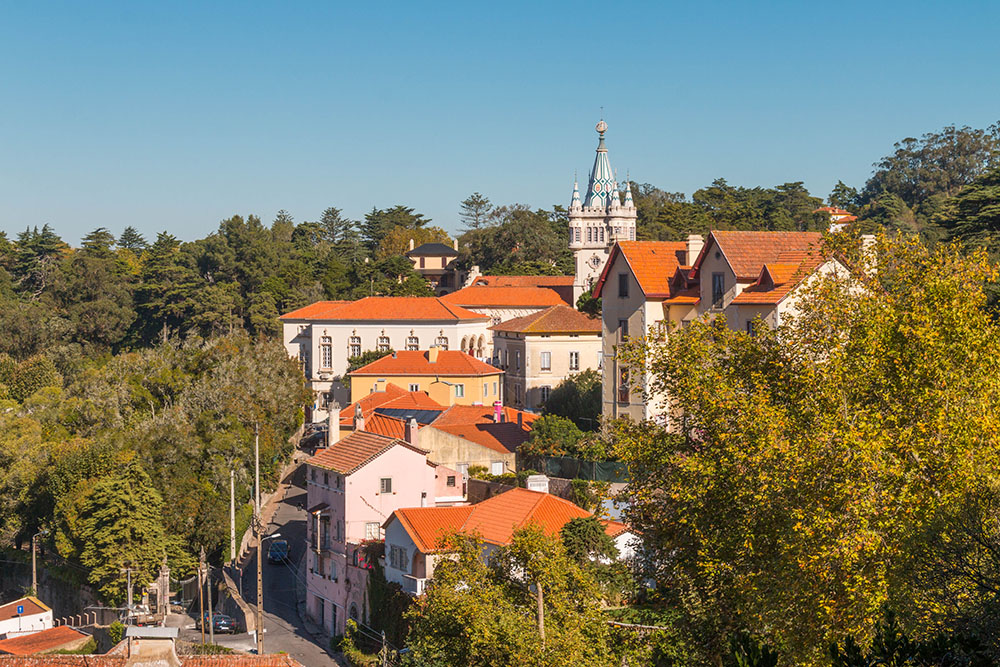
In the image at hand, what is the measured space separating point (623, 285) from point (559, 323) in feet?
92.3

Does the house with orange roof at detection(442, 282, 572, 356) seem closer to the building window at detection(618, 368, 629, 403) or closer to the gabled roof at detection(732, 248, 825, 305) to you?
the building window at detection(618, 368, 629, 403)

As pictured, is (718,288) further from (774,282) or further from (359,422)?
(359,422)

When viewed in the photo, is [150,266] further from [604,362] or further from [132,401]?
[604,362]

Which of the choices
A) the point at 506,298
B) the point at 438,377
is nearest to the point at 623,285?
the point at 438,377

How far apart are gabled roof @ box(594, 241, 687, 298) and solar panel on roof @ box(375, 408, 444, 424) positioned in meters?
14.4

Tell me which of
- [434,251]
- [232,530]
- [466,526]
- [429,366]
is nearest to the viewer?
[466,526]

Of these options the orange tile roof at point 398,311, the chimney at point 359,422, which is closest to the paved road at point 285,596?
the chimney at point 359,422

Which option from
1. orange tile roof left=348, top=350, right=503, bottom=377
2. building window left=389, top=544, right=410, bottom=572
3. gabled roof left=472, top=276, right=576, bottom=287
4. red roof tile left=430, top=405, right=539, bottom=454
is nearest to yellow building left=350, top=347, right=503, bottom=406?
orange tile roof left=348, top=350, right=503, bottom=377

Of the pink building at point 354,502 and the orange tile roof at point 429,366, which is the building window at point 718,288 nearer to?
the pink building at point 354,502

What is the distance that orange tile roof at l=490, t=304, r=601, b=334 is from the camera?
2763 inches

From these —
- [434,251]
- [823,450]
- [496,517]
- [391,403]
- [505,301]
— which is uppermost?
[434,251]

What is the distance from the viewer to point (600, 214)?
9844 cm

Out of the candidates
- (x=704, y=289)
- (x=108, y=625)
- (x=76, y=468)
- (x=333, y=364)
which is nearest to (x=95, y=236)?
(x=333, y=364)

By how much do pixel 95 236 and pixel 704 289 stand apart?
117 metres
